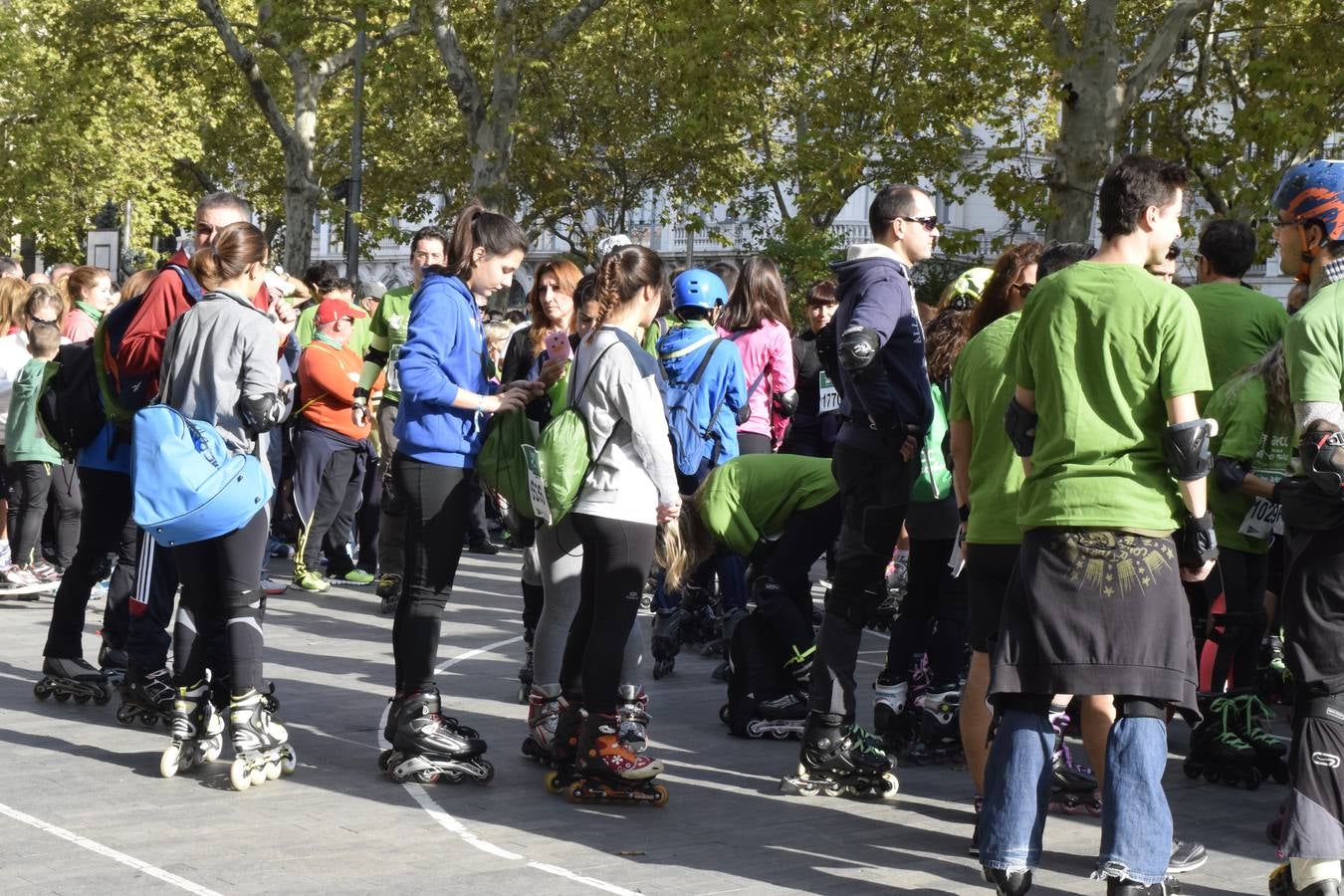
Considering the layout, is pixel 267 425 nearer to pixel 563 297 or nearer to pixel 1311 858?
pixel 563 297

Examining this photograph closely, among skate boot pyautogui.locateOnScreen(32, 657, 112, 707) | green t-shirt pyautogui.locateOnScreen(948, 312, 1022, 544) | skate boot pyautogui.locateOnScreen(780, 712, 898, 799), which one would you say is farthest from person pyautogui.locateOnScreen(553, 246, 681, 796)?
skate boot pyautogui.locateOnScreen(32, 657, 112, 707)

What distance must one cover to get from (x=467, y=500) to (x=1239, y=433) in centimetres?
284

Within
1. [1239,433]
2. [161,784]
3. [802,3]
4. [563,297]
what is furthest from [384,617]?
[802,3]

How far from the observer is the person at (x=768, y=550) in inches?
290

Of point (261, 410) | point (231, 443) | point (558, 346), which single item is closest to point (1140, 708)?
point (558, 346)

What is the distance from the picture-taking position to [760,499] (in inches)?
291

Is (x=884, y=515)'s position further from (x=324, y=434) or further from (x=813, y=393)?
(x=324, y=434)

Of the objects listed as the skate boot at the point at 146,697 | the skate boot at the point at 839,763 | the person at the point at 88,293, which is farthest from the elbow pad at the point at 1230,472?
the person at the point at 88,293

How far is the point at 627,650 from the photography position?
263 inches

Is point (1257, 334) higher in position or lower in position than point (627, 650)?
higher

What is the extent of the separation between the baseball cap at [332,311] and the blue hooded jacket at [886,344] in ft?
21.9

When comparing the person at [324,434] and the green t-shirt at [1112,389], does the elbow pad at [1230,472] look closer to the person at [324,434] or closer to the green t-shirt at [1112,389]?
the green t-shirt at [1112,389]

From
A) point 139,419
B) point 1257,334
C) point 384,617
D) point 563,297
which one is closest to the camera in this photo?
point 139,419

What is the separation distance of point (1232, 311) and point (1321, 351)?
2.43m
